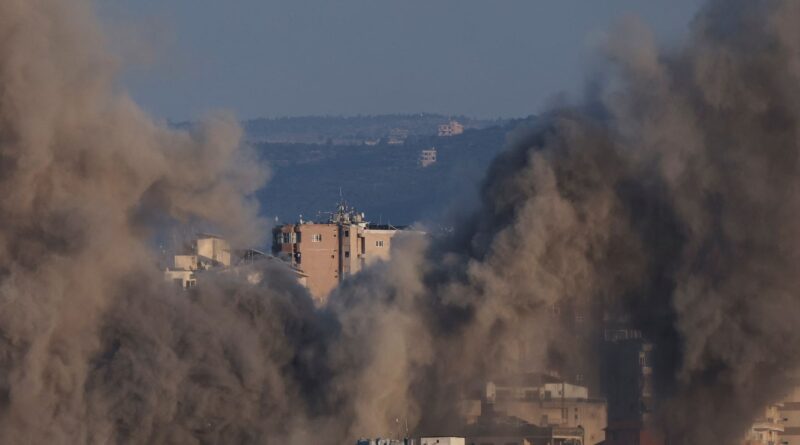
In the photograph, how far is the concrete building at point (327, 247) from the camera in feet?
245

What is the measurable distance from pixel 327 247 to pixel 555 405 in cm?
2016

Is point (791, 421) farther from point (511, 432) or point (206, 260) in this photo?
Answer: point (206, 260)

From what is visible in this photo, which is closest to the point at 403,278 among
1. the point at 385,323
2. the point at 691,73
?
the point at 385,323

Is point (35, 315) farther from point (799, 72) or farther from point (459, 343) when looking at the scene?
point (799, 72)

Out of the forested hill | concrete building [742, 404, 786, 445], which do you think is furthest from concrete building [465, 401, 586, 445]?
the forested hill

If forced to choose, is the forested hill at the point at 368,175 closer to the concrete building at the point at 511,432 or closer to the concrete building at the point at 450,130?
the concrete building at the point at 450,130

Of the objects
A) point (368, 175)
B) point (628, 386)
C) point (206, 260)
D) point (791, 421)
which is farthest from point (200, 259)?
point (368, 175)

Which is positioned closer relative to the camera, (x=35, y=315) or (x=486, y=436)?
(x=35, y=315)

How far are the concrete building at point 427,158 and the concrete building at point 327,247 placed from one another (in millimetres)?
87882

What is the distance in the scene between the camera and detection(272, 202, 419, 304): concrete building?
74.8 m

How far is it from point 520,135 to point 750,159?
214 inches

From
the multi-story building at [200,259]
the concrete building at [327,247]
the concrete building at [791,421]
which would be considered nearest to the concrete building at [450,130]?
the concrete building at [327,247]

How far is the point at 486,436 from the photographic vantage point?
5278 cm

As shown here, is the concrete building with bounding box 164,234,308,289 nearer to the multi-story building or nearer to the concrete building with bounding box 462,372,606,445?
the multi-story building
